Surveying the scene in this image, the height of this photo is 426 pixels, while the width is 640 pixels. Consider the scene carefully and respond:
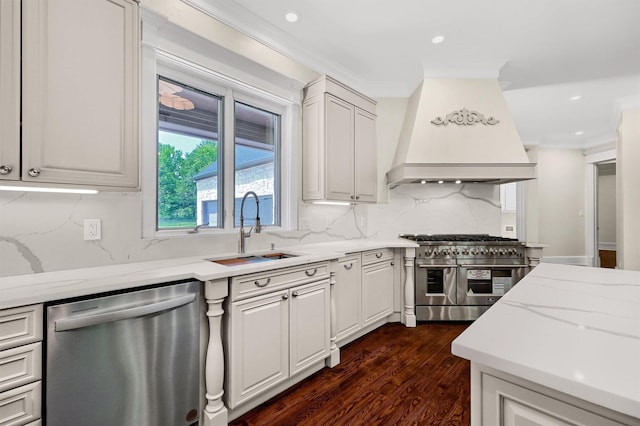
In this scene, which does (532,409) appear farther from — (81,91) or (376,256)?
(376,256)

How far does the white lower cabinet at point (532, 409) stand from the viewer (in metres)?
0.61

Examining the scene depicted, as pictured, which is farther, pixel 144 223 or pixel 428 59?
pixel 428 59

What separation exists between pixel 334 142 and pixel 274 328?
182cm

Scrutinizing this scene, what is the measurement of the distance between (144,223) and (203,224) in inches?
19.4

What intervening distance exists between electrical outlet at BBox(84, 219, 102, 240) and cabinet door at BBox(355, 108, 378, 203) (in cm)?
223

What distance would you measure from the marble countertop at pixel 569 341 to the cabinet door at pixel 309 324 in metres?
1.32

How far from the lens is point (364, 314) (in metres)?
2.93

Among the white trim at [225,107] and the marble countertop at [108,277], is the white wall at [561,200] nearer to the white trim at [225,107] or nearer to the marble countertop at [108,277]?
the white trim at [225,107]

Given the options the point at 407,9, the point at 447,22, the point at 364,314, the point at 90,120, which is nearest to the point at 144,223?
the point at 90,120

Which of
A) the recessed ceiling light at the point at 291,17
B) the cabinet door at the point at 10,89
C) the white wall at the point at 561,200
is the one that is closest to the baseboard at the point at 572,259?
the white wall at the point at 561,200

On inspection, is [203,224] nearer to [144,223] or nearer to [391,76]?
[144,223]

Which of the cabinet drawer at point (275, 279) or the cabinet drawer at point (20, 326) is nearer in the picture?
the cabinet drawer at point (20, 326)

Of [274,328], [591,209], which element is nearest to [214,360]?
[274,328]

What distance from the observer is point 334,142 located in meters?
3.00
